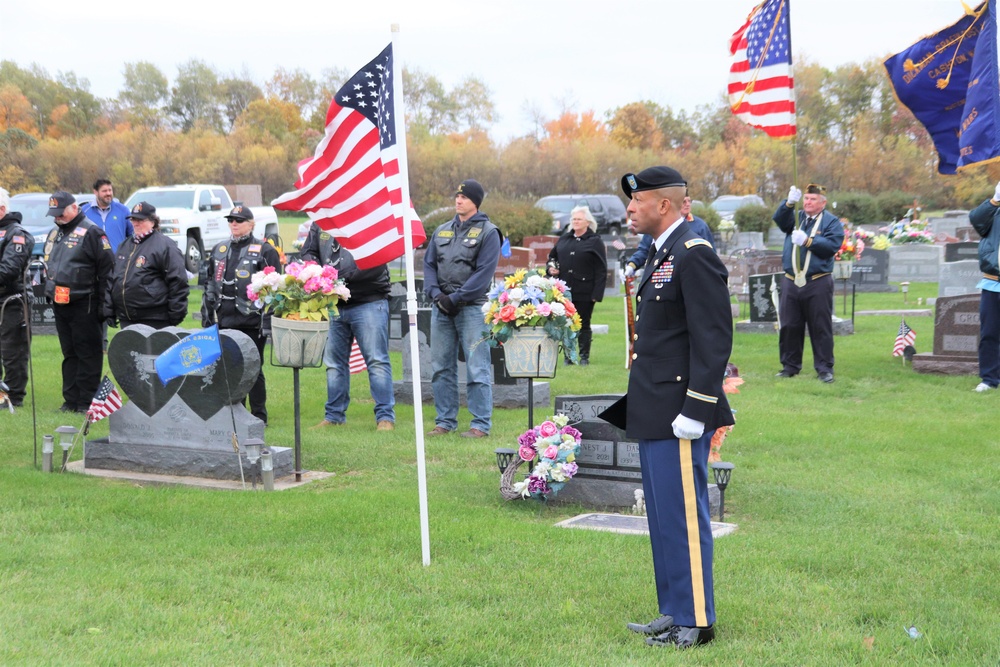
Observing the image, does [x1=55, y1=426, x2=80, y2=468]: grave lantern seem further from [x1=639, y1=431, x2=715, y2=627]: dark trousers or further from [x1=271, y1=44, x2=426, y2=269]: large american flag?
[x1=639, y1=431, x2=715, y2=627]: dark trousers

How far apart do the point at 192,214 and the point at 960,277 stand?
704 inches

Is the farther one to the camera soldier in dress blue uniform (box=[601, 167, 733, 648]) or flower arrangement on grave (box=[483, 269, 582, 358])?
flower arrangement on grave (box=[483, 269, 582, 358])

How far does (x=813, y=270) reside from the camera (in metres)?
12.9

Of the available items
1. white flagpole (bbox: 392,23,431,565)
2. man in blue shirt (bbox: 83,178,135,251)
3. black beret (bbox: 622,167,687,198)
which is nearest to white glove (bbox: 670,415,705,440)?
black beret (bbox: 622,167,687,198)

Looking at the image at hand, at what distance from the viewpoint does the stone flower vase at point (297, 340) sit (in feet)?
28.5

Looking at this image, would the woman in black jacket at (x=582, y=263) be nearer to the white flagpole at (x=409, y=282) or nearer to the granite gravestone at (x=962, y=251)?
the white flagpole at (x=409, y=282)

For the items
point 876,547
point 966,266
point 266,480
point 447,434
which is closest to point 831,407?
point 447,434

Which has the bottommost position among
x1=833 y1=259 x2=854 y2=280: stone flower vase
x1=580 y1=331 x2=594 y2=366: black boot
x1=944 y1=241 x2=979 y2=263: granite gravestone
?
x1=580 y1=331 x2=594 y2=366: black boot

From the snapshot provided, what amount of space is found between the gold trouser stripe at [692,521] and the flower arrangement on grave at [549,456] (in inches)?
105

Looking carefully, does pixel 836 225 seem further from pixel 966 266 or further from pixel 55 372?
pixel 55 372

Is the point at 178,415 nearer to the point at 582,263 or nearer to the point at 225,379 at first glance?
the point at 225,379

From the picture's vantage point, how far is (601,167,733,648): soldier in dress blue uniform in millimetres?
4719

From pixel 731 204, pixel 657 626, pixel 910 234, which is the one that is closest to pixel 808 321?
pixel 657 626

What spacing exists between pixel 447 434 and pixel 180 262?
3.14m
